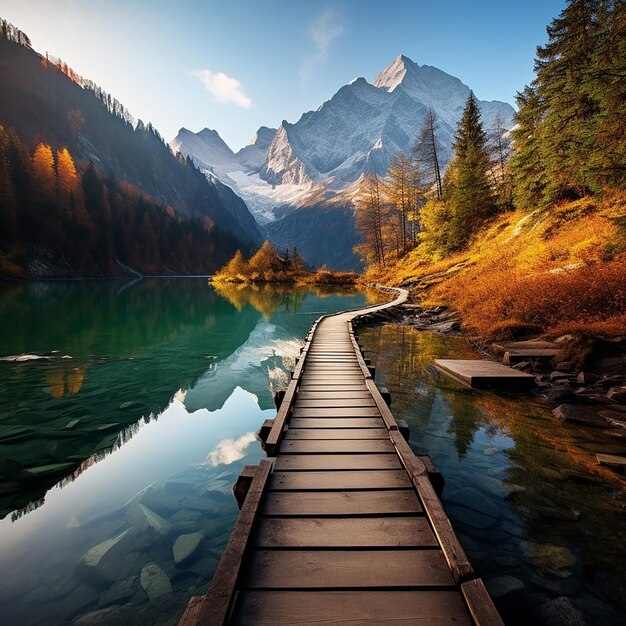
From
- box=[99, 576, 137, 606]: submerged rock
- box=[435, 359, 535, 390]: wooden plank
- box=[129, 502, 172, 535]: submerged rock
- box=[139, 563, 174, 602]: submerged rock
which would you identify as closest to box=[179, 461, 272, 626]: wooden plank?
box=[139, 563, 174, 602]: submerged rock

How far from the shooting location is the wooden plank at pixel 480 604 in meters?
2.22

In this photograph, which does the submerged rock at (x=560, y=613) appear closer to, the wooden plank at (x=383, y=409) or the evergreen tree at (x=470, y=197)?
the wooden plank at (x=383, y=409)

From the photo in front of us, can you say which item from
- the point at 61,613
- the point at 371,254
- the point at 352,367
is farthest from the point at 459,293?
the point at 371,254

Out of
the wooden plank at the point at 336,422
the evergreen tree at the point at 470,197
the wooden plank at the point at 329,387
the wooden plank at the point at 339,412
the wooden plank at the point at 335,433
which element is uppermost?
the evergreen tree at the point at 470,197

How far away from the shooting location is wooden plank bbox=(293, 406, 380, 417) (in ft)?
22.0

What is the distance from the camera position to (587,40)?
2303 centimetres

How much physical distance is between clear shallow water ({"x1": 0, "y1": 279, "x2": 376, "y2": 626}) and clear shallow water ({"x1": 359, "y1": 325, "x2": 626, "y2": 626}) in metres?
3.34

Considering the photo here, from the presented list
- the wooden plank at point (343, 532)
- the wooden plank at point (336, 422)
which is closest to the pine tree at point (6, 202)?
the wooden plank at point (336, 422)

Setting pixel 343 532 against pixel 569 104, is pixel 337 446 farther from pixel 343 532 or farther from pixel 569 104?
pixel 569 104

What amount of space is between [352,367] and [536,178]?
24.2 m

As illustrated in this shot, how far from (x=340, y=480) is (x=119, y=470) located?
450 centimetres

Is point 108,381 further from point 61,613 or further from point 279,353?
point 61,613

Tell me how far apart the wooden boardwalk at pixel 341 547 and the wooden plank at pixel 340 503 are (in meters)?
0.01

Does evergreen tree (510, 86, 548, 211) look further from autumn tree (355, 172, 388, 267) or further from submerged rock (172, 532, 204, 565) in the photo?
submerged rock (172, 532, 204, 565)
